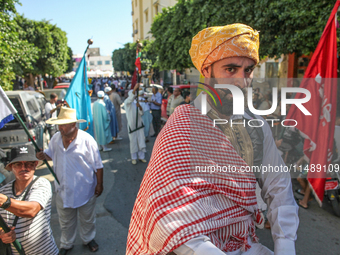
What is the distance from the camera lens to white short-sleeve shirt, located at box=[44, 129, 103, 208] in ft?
10.2

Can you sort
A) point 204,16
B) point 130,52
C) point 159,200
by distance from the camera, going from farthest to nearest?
point 130,52 < point 204,16 < point 159,200

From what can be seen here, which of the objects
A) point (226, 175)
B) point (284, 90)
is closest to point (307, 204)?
point (284, 90)

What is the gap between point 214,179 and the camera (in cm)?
117

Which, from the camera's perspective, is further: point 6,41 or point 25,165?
point 6,41

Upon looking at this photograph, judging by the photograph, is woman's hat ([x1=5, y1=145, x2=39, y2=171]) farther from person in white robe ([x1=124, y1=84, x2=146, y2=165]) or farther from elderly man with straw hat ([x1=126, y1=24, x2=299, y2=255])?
person in white robe ([x1=124, y1=84, x2=146, y2=165])

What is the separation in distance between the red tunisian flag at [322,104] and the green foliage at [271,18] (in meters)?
2.98

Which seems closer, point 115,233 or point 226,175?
point 226,175

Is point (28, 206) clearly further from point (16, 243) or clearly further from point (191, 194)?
point (191, 194)

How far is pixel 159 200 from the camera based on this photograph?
3.44 feet

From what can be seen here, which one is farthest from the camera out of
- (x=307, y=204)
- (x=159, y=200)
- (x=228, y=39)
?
(x=307, y=204)

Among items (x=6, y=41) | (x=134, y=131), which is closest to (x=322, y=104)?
(x=134, y=131)

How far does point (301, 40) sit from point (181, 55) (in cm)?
588

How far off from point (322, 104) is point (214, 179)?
9.35 feet

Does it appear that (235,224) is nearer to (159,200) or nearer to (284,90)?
(159,200)
